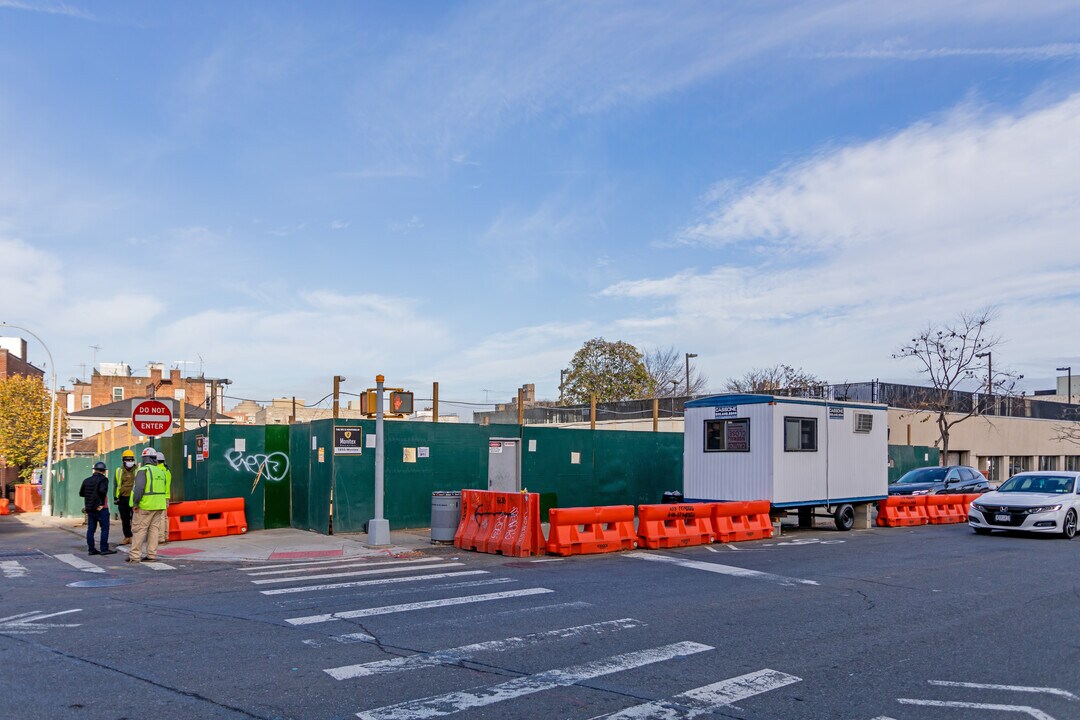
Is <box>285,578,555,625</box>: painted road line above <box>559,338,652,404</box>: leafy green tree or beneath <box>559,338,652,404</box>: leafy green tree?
beneath

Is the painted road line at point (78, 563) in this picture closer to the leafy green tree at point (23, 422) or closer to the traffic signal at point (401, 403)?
the traffic signal at point (401, 403)

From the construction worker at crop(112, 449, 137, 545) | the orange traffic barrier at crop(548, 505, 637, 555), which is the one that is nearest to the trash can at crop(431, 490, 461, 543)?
the orange traffic barrier at crop(548, 505, 637, 555)

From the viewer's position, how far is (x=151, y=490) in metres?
15.0

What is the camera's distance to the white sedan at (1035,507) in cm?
1809

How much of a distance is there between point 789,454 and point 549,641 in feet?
39.1

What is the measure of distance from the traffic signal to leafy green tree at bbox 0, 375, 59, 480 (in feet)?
150

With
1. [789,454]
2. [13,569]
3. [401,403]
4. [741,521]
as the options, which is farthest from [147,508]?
[789,454]

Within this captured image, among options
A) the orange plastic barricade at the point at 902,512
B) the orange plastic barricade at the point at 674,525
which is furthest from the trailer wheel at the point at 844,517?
the orange plastic barricade at the point at 674,525

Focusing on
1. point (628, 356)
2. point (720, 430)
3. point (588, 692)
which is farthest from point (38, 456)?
point (588, 692)

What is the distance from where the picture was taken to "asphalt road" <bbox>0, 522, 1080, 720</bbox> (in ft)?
20.9

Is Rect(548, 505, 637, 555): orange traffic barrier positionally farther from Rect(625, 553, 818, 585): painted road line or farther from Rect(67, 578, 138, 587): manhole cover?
Rect(67, 578, 138, 587): manhole cover

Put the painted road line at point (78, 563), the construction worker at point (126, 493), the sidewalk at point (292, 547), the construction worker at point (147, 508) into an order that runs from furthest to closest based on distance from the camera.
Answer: the construction worker at point (126, 493), the sidewalk at point (292, 547), the construction worker at point (147, 508), the painted road line at point (78, 563)

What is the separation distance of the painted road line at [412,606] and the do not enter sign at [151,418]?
8.91m

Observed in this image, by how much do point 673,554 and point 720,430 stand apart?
5.14 m
